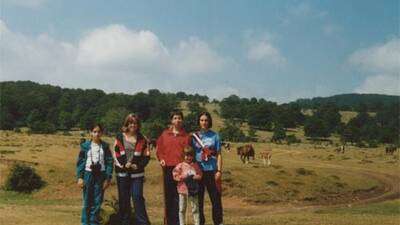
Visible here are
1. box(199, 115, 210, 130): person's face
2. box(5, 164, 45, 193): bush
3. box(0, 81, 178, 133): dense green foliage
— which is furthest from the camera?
box(0, 81, 178, 133): dense green foliage

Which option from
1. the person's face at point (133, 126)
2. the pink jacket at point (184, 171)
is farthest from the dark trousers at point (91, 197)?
the pink jacket at point (184, 171)

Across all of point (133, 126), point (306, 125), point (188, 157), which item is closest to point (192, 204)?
point (188, 157)

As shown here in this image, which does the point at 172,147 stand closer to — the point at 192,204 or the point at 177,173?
the point at 177,173

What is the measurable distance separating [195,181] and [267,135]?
11673 centimetres

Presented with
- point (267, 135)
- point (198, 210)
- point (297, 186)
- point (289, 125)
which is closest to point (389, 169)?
point (297, 186)

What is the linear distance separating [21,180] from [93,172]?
22.7m

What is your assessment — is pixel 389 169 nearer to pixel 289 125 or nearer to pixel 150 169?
pixel 150 169

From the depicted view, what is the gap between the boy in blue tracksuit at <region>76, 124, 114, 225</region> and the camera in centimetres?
1216

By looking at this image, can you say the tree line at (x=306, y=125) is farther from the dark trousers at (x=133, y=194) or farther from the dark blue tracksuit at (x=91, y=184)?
the dark trousers at (x=133, y=194)

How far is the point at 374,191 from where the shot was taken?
1560 inches

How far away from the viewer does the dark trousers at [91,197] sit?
1219 cm

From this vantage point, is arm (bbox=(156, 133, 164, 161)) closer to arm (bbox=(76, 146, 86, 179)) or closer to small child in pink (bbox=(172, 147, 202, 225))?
small child in pink (bbox=(172, 147, 202, 225))

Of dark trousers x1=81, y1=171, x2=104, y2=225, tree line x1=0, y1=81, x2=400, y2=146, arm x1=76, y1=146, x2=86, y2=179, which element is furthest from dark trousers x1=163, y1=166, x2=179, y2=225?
tree line x1=0, y1=81, x2=400, y2=146

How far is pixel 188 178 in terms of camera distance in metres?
11.6
